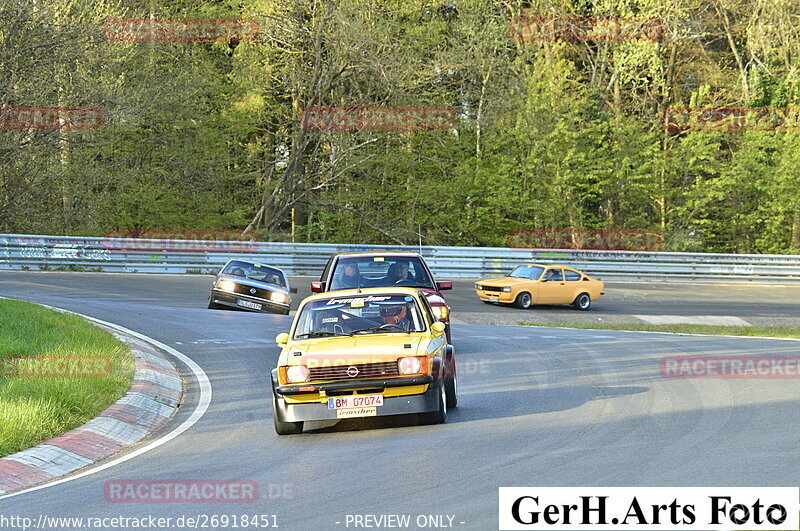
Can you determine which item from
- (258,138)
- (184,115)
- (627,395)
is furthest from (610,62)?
(627,395)

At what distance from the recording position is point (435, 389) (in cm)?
1020

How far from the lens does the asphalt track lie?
7305 mm

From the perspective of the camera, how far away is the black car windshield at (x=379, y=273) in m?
15.8

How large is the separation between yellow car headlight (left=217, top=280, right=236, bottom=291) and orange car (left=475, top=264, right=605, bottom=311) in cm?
890

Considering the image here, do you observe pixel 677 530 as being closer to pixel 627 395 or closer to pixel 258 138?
pixel 627 395

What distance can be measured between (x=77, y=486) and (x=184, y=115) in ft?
124
